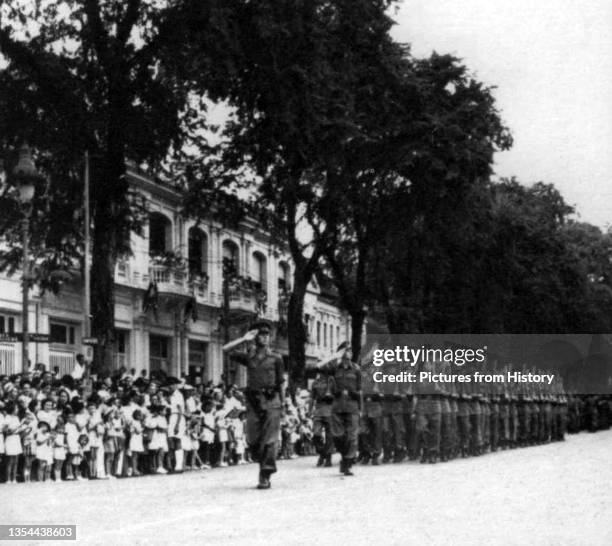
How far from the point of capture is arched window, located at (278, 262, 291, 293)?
61.0 meters

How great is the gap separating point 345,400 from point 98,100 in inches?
379

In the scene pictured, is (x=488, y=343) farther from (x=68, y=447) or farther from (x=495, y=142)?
(x=68, y=447)

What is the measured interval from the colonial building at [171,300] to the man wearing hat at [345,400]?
575 inches

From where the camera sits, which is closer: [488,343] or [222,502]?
[222,502]

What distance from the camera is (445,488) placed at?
1605cm

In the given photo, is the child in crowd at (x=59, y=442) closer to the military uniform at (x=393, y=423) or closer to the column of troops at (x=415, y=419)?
the column of troops at (x=415, y=419)

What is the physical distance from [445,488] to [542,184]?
50.8 m

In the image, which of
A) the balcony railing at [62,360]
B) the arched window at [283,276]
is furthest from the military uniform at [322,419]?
the arched window at [283,276]

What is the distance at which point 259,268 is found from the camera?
5872cm

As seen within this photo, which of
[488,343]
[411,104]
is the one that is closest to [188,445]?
[411,104]

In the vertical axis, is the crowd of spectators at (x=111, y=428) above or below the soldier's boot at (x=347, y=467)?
above

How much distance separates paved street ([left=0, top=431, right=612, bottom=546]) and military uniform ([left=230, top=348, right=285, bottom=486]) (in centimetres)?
52

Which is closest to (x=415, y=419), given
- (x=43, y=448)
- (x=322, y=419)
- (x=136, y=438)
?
(x=322, y=419)

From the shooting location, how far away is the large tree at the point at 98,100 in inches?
1050
